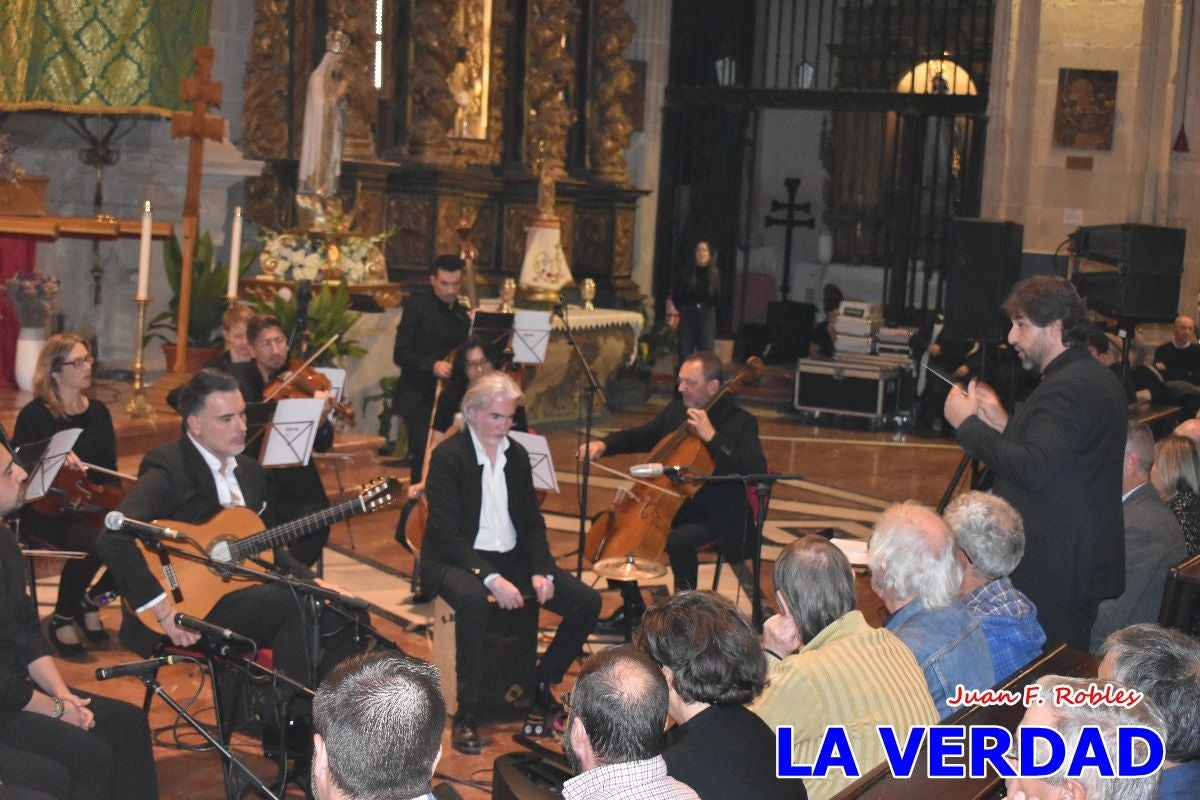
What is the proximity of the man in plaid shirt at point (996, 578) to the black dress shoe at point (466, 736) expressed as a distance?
6.42ft

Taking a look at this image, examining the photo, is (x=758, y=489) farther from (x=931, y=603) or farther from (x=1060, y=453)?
(x=931, y=603)

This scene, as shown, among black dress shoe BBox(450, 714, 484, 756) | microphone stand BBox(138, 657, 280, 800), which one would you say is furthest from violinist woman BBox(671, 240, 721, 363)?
microphone stand BBox(138, 657, 280, 800)

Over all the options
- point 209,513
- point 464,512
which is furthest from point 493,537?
point 209,513

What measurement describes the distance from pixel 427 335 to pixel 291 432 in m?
2.75

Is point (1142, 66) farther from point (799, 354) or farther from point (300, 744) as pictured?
point (300, 744)

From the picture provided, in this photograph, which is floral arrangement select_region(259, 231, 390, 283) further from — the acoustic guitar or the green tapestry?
the acoustic guitar

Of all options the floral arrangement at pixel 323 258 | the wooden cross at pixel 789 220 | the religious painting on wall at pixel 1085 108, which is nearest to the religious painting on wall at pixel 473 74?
→ the floral arrangement at pixel 323 258

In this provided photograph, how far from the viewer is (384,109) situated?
13000 mm

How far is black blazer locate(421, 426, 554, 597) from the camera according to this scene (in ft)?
19.4

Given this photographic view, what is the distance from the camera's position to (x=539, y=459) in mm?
6617

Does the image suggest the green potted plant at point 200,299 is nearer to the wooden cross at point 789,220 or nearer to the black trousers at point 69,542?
the black trousers at point 69,542

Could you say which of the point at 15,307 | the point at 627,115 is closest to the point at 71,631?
the point at 15,307

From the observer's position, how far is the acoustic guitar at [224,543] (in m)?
5.12

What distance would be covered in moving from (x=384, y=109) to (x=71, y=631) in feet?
24.4
